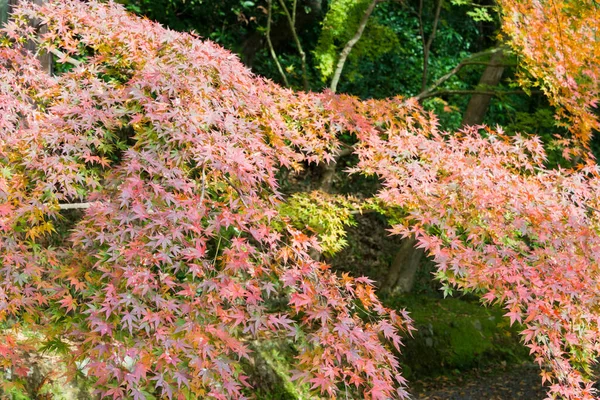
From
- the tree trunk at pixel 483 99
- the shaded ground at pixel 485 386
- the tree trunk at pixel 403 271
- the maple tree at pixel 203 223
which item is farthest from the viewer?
the tree trunk at pixel 403 271

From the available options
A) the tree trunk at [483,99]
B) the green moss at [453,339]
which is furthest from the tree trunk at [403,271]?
the tree trunk at [483,99]

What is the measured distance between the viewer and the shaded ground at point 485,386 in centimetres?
527

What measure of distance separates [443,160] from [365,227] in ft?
14.7

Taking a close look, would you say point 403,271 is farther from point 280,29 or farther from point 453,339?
point 280,29

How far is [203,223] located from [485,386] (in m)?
4.01

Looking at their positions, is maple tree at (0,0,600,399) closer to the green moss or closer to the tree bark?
the green moss

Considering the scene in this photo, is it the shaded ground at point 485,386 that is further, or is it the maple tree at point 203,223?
→ the shaded ground at point 485,386

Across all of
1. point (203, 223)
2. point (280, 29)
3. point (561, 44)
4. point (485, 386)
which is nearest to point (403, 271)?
point (485, 386)

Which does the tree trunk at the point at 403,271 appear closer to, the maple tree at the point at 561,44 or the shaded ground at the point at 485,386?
the shaded ground at the point at 485,386

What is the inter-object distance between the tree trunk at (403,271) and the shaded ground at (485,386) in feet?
4.51

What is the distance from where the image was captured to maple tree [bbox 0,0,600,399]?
2125 millimetres

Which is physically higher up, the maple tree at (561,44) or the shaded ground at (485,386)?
the maple tree at (561,44)

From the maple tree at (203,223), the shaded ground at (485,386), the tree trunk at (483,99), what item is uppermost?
the tree trunk at (483,99)

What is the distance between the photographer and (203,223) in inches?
102
